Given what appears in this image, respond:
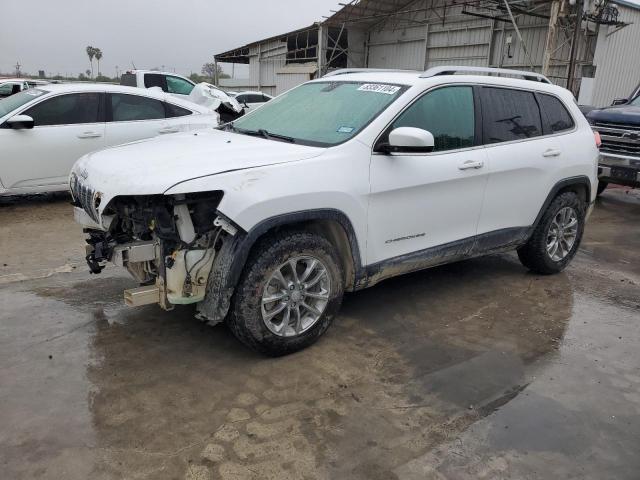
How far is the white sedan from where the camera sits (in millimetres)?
6906

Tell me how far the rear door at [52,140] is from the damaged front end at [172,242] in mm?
4247

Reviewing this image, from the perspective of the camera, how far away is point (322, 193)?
3.48 m

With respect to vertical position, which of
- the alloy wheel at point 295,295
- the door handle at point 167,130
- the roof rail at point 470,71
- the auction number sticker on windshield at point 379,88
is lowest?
the alloy wheel at point 295,295

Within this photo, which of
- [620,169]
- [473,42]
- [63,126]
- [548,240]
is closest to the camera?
[548,240]

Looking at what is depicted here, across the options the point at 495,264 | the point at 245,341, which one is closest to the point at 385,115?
the point at 245,341

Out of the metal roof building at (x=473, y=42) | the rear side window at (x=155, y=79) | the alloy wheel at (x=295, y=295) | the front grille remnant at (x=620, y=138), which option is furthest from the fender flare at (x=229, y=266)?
the metal roof building at (x=473, y=42)

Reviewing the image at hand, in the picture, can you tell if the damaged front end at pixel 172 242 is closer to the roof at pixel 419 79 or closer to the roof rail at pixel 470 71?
the roof at pixel 419 79

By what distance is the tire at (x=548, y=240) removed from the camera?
5195mm

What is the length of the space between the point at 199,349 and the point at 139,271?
2.16 ft

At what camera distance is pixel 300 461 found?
8.83 feet

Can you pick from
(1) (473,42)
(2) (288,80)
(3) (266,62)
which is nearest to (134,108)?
(1) (473,42)

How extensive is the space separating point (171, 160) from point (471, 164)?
2.29 m

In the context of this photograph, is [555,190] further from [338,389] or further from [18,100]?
[18,100]

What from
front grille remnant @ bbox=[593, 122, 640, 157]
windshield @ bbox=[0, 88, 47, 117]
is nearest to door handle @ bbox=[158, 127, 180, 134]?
windshield @ bbox=[0, 88, 47, 117]
